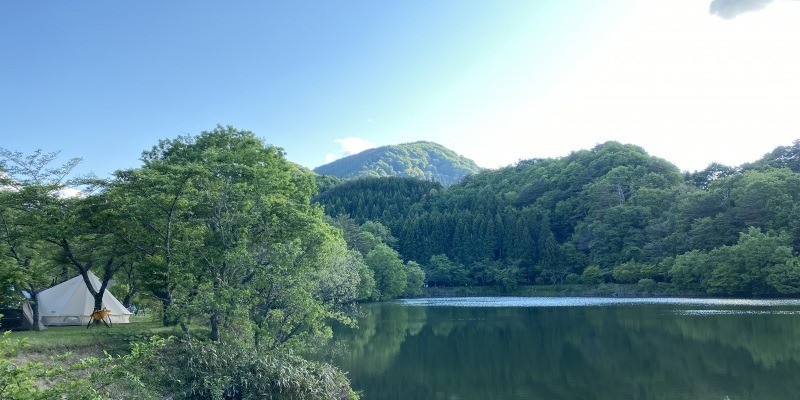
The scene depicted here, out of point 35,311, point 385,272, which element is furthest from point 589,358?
point 385,272

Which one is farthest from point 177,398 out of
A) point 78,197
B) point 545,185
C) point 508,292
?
point 545,185

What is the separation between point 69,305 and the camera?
2242cm

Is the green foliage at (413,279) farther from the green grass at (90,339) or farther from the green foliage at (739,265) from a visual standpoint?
the green grass at (90,339)

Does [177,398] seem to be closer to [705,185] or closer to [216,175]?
[216,175]

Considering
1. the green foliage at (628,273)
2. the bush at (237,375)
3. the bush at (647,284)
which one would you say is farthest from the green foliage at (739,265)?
the bush at (237,375)

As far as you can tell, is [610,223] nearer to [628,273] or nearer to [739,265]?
[628,273]

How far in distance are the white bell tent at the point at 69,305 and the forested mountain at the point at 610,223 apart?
5395 centimetres

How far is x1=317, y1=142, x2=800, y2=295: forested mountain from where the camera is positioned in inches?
2068

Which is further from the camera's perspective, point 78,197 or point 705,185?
point 705,185

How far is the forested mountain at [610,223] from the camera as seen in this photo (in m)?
52.5

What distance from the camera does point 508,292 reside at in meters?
78.6

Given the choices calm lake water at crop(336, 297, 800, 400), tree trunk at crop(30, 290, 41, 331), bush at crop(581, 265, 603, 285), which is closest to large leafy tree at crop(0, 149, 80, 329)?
tree trunk at crop(30, 290, 41, 331)

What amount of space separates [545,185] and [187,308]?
9028 centimetres

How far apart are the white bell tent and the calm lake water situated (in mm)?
11277
